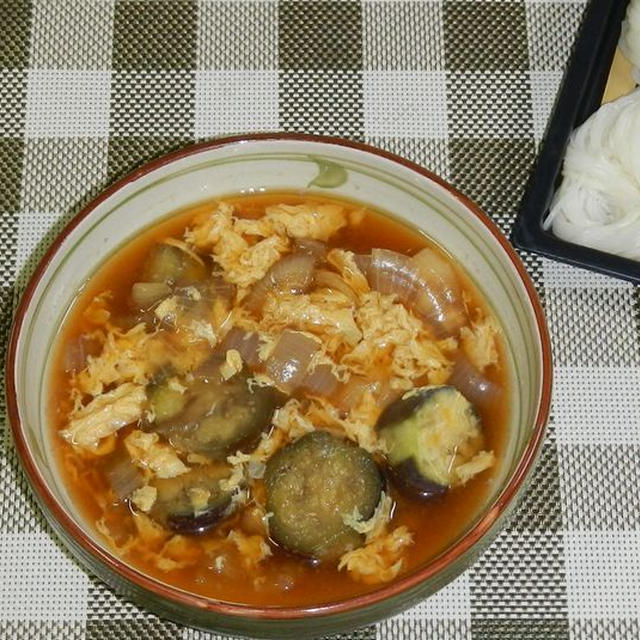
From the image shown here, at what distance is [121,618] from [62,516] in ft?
1.27

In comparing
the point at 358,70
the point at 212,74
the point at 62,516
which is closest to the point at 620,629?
the point at 62,516

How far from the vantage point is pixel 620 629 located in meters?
1.55

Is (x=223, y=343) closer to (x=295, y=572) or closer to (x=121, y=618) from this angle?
(x=295, y=572)

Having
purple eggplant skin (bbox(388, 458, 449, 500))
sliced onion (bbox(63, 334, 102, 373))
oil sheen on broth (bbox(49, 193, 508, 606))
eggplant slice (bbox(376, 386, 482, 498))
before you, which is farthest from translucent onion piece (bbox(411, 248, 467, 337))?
sliced onion (bbox(63, 334, 102, 373))

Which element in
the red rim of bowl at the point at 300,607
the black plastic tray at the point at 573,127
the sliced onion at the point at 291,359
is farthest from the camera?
the black plastic tray at the point at 573,127

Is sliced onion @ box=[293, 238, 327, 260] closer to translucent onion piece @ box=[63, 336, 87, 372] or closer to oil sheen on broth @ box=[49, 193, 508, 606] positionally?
oil sheen on broth @ box=[49, 193, 508, 606]

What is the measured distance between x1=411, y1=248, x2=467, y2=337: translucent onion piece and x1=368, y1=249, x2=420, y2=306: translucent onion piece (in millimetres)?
10

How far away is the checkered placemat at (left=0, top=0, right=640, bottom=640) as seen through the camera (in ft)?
5.11

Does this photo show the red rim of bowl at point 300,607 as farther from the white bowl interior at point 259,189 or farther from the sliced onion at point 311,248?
the sliced onion at point 311,248

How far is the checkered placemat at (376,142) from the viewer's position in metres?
1.56

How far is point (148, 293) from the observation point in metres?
1.51

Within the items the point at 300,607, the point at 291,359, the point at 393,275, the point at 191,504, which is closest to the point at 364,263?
the point at 393,275

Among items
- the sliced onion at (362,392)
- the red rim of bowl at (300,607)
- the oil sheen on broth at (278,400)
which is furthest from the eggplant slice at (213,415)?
the red rim of bowl at (300,607)

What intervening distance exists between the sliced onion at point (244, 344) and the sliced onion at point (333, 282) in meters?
0.13
